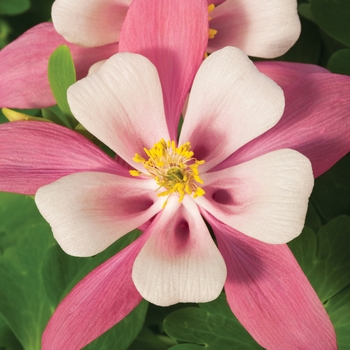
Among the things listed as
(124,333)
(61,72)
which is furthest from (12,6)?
(124,333)

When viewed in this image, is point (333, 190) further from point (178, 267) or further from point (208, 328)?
point (178, 267)

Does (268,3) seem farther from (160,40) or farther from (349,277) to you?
(349,277)

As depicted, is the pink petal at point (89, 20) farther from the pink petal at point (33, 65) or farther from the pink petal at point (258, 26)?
the pink petal at point (258, 26)

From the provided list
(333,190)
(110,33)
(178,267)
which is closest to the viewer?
(178,267)

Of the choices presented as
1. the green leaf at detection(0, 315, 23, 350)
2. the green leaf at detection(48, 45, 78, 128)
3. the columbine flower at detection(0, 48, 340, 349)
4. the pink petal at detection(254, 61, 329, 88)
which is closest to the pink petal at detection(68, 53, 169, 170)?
the columbine flower at detection(0, 48, 340, 349)

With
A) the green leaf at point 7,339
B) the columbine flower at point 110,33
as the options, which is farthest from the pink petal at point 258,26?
the green leaf at point 7,339

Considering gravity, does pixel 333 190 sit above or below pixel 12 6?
below
